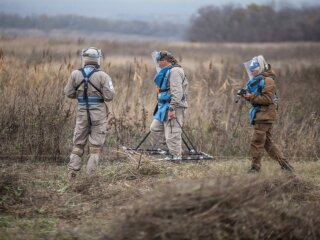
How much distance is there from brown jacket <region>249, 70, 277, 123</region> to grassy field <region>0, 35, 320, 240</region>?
0.86 m

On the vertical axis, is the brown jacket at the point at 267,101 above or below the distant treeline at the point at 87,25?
below

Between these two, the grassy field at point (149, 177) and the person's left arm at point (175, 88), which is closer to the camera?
the grassy field at point (149, 177)

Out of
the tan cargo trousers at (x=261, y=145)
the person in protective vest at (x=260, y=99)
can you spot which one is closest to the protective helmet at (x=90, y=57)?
the person in protective vest at (x=260, y=99)

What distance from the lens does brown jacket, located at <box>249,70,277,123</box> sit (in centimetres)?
794

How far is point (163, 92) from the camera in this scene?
8.95m

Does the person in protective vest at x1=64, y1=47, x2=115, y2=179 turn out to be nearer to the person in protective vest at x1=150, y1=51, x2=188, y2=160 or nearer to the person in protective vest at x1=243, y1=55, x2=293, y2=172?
the person in protective vest at x1=150, y1=51, x2=188, y2=160

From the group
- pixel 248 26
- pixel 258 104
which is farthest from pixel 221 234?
pixel 248 26

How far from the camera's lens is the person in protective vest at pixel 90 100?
24.8ft

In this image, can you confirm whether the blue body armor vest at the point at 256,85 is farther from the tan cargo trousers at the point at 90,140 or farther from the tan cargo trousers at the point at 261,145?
the tan cargo trousers at the point at 90,140

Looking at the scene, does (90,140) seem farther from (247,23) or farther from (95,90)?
(247,23)

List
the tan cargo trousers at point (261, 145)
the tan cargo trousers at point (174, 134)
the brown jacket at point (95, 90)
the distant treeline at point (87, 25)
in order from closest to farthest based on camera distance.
→ the brown jacket at point (95, 90) < the tan cargo trousers at point (261, 145) < the tan cargo trousers at point (174, 134) < the distant treeline at point (87, 25)

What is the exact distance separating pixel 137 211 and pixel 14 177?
248 cm

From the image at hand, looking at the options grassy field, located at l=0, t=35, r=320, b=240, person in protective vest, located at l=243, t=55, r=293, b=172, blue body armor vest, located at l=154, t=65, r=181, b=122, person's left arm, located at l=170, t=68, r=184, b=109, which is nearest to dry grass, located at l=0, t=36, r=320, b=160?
grassy field, located at l=0, t=35, r=320, b=240

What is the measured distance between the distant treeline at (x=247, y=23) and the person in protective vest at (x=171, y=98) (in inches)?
1953
